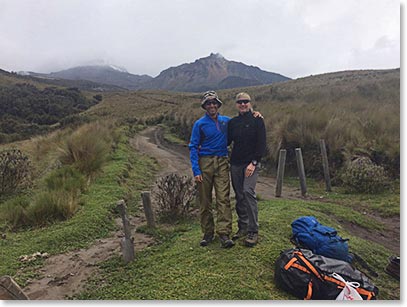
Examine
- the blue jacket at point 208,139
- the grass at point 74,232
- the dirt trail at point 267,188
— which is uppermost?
the blue jacket at point 208,139

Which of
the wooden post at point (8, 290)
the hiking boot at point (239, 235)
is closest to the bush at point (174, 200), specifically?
the hiking boot at point (239, 235)

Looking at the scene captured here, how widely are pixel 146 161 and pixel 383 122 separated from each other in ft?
27.9

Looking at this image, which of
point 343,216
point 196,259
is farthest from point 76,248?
point 343,216

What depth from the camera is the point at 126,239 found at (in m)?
4.92

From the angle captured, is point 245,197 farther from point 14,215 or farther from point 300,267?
point 14,215

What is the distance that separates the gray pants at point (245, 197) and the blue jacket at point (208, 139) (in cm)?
33

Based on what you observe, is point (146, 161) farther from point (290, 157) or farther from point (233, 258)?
point (233, 258)

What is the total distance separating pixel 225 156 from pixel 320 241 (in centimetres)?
159

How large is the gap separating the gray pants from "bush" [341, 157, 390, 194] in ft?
17.0

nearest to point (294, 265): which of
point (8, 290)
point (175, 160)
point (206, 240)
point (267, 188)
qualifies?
point (206, 240)

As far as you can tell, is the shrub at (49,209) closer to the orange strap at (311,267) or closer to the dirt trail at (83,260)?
the dirt trail at (83,260)

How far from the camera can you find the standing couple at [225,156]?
448cm

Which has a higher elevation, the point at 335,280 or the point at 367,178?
the point at 335,280

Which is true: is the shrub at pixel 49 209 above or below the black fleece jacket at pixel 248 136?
below
